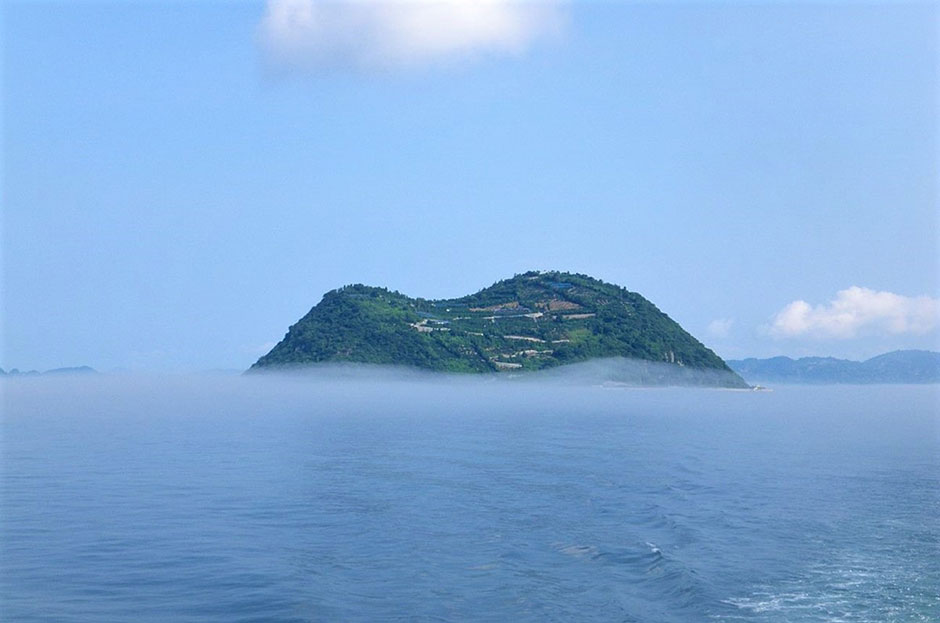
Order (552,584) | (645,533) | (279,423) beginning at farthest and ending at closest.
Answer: (279,423)
(645,533)
(552,584)

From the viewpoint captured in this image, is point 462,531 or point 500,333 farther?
point 500,333

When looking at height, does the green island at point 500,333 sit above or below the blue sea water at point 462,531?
above

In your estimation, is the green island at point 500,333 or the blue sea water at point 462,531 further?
the green island at point 500,333

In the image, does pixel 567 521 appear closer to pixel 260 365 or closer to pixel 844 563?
pixel 844 563

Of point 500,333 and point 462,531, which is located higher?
point 500,333

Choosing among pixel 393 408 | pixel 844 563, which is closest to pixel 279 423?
pixel 393 408
